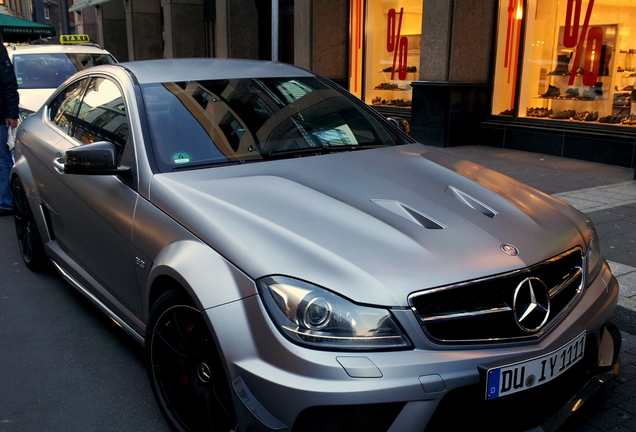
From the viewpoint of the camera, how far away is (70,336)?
13.3ft

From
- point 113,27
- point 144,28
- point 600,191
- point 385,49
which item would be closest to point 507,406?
point 600,191

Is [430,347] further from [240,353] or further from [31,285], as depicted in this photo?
[31,285]

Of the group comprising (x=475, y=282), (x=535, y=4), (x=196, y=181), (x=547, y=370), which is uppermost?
(x=535, y=4)

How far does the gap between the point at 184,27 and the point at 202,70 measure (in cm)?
1835

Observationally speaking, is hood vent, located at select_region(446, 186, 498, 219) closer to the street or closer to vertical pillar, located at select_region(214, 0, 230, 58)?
the street

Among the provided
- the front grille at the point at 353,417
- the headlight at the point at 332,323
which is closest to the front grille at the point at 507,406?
the front grille at the point at 353,417

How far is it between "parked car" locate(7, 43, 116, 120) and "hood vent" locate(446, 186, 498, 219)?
7.52 m

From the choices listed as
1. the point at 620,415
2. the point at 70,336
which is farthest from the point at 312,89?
the point at 620,415

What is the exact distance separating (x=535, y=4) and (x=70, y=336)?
9.81m

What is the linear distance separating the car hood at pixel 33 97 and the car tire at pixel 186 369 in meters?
7.01

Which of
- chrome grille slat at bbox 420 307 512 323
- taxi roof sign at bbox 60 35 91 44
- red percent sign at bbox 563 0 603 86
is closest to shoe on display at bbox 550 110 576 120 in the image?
red percent sign at bbox 563 0 603 86

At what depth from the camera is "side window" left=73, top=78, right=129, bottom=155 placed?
355 cm

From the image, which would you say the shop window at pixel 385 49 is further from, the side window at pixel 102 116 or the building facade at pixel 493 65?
the side window at pixel 102 116

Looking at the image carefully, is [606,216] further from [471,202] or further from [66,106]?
[66,106]
